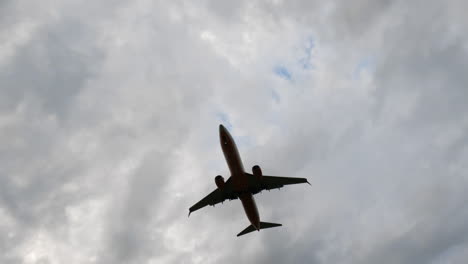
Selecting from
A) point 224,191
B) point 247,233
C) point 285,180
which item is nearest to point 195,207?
point 224,191

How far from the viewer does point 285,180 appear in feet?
173

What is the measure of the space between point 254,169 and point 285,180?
7.04 m

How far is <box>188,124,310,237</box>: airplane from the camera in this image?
46.8 m

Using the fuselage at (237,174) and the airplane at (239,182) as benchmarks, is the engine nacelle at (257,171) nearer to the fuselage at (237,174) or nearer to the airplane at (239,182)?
the airplane at (239,182)

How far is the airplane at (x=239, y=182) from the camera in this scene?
4684cm

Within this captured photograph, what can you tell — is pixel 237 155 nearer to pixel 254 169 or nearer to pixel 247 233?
pixel 254 169

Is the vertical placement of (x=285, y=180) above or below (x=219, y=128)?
below

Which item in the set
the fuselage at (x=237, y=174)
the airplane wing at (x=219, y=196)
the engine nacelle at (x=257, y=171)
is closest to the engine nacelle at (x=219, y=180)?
the fuselage at (x=237, y=174)

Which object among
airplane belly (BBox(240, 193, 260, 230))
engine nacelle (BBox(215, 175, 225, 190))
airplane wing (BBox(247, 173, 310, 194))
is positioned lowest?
airplane belly (BBox(240, 193, 260, 230))

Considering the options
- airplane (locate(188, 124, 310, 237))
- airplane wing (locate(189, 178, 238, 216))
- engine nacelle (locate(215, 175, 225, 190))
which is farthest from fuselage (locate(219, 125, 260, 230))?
engine nacelle (locate(215, 175, 225, 190))

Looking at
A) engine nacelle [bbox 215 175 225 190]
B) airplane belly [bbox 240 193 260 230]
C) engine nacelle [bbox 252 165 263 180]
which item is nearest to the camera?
engine nacelle [bbox 252 165 263 180]

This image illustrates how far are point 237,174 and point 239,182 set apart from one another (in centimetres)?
162

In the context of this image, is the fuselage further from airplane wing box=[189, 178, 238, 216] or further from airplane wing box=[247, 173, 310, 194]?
airplane wing box=[247, 173, 310, 194]

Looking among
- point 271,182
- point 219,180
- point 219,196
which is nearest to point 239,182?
point 219,180
